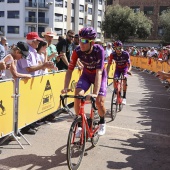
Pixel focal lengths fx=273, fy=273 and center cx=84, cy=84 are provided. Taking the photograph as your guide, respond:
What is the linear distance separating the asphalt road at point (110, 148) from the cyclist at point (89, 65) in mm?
619

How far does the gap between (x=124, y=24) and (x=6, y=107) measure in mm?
53455

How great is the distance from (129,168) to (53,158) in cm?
131

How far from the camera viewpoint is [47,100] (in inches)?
258

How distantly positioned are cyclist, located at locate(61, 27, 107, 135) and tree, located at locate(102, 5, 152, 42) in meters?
52.0

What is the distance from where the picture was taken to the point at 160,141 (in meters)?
5.88

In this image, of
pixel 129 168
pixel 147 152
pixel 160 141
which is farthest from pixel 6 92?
pixel 160 141

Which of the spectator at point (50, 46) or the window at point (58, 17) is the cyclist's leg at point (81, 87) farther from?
the window at point (58, 17)

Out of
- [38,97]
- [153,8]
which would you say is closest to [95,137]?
[38,97]

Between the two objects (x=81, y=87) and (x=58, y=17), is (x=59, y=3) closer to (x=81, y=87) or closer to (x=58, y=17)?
(x=58, y=17)

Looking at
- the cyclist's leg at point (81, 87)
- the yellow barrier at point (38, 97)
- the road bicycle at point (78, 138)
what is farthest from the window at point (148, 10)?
the road bicycle at point (78, 138)

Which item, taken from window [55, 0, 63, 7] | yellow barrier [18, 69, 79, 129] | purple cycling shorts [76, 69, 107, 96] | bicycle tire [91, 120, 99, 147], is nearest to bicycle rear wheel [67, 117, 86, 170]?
bicycle tire [91, 120, 99, 147]

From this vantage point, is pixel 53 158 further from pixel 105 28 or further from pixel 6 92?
pixel 105 28

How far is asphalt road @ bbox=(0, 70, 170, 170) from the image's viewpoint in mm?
4582

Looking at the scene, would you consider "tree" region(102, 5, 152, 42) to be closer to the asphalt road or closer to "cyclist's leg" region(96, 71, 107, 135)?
the asphalt road
